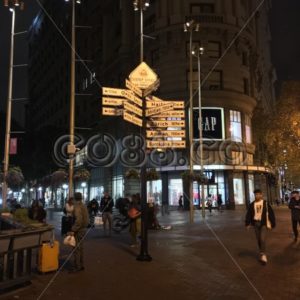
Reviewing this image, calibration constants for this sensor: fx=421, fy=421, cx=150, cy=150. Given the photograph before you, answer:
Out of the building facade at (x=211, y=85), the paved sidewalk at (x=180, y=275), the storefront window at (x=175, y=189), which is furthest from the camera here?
the storefront window at (x=175, y=189)

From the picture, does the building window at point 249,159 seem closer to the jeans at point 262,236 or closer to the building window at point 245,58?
the building window at point 245,58

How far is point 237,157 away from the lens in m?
42.8

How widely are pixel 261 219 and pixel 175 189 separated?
3185 centimetres

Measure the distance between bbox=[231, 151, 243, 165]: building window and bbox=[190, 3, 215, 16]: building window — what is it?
14.7 meters

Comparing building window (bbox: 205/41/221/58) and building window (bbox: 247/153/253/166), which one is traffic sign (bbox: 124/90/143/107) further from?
building window (bbox: 247/153/253/166)

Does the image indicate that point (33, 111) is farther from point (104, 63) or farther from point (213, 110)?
point (213, 110)

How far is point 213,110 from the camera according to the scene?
42250 millimetres

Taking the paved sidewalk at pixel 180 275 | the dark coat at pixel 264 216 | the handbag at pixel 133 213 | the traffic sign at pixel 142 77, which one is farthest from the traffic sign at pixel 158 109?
the paved sidewalk at pixel 180 275

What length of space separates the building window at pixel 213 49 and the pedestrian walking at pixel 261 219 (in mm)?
33979

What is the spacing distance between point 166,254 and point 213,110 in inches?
1251

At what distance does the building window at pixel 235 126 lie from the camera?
4319cm

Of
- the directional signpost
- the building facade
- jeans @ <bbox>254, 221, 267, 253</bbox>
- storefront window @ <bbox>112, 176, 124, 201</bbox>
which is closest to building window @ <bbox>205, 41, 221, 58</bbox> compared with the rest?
the building facade

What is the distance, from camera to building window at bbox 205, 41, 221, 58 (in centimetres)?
4297

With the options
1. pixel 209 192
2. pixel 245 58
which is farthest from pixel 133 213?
pixel 245 58
